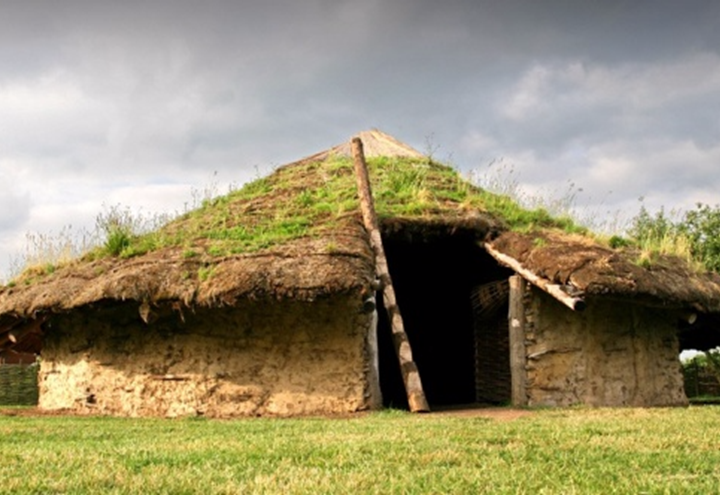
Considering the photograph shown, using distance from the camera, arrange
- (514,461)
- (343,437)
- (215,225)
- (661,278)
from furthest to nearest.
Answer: (215,225)
(661,278)
(343,437)
(514,461)

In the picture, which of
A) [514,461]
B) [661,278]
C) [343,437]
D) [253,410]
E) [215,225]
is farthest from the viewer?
[215,225]

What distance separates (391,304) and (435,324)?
527 centimetres

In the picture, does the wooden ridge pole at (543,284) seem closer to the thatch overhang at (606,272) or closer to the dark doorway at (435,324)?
the thatch overhang at (606,272)

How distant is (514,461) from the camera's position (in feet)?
16.8

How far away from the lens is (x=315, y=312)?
10422 millimetres

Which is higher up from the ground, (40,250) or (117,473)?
(40,250)

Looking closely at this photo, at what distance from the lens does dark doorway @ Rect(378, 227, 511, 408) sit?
14852 mm

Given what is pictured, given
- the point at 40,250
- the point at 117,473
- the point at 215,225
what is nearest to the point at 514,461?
the point at 117,473

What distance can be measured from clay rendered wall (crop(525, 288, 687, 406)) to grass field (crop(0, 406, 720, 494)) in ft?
9.31

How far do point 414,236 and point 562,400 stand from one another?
3.51 m

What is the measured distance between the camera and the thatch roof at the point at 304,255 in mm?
10094

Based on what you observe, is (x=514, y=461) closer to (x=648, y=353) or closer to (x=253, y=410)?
(x=253, y=410)

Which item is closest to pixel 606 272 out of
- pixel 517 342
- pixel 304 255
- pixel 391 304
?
pixel 517 342

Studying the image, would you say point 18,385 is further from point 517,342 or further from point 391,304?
point 517,342
